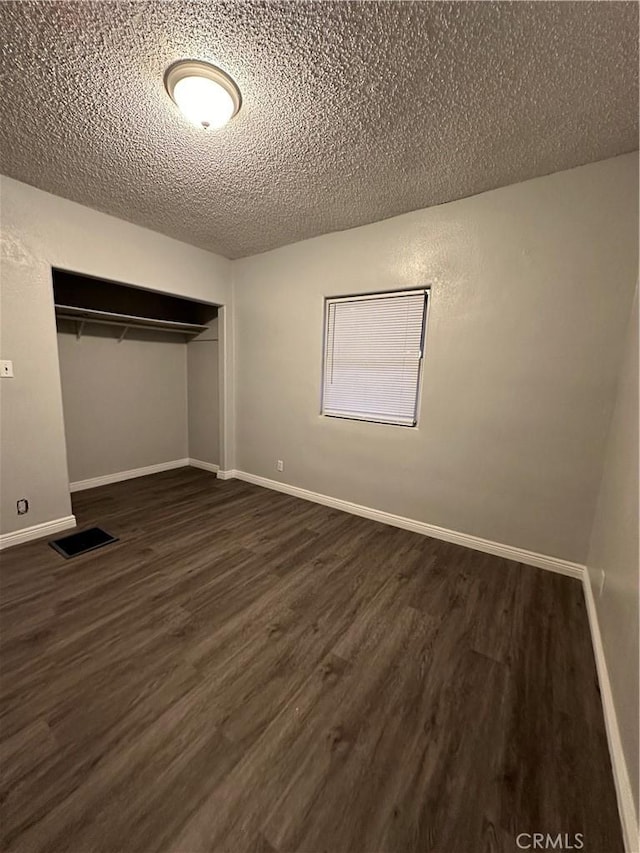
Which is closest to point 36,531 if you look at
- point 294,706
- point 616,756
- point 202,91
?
point 294,706

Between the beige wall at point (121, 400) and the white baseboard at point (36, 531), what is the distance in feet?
3.40

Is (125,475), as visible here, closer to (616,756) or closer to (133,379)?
(133,379)

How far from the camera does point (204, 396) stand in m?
4.38

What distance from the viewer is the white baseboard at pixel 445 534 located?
7.49 ft

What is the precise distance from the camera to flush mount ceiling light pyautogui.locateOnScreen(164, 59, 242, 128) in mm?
1421

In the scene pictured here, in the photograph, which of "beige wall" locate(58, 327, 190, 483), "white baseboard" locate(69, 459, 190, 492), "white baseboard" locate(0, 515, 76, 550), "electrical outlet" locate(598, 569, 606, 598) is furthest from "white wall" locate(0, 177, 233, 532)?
"electrical outlet" locate(598, 569, 606, 598)

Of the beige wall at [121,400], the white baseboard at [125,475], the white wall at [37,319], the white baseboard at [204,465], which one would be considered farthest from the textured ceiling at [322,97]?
the white baseboard at [204,465]

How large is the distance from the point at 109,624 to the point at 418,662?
1605 millimetres

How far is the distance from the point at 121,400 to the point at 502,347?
13.4 ft

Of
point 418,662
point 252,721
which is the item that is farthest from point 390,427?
point 252,721

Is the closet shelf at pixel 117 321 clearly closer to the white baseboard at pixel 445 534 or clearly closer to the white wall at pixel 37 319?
the white wall at pixel 37 319

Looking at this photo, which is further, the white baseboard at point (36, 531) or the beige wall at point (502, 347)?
the white baseboard at point (36, 531)

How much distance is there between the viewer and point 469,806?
1.02 metres

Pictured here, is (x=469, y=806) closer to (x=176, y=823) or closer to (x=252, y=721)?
(x=252, y=721)
